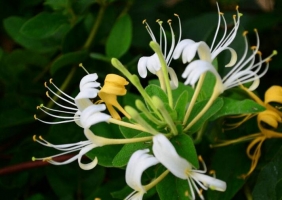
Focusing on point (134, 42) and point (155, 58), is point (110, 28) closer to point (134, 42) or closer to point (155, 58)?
point (134, 42)

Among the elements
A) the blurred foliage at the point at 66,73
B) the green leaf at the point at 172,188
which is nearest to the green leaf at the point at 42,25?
the blurred foliage at the point at 66,73

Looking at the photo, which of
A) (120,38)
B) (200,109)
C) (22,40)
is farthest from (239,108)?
(22,40)

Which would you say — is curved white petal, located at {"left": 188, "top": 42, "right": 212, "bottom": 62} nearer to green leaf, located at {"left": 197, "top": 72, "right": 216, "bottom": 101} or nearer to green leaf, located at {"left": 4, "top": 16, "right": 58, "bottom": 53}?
green leaf, located at {"left": 197, "top": 72, "right": 216, "bottom": 101}

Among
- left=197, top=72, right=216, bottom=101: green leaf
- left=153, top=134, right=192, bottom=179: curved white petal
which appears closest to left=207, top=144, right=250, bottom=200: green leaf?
left=197, top=72, right=216, bottom=101: green leaf

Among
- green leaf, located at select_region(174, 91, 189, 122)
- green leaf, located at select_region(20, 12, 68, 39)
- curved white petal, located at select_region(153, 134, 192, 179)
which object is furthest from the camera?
green leaf, located at select_region(20, 12, 68, 39)

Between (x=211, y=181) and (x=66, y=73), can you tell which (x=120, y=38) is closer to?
(x=66, y=73)

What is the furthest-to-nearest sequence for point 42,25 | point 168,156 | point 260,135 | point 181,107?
point 42,25, point 260,135, point 181,107, point 168,156

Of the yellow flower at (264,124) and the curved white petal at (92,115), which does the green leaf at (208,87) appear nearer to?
the yellow flower at (264,124)
